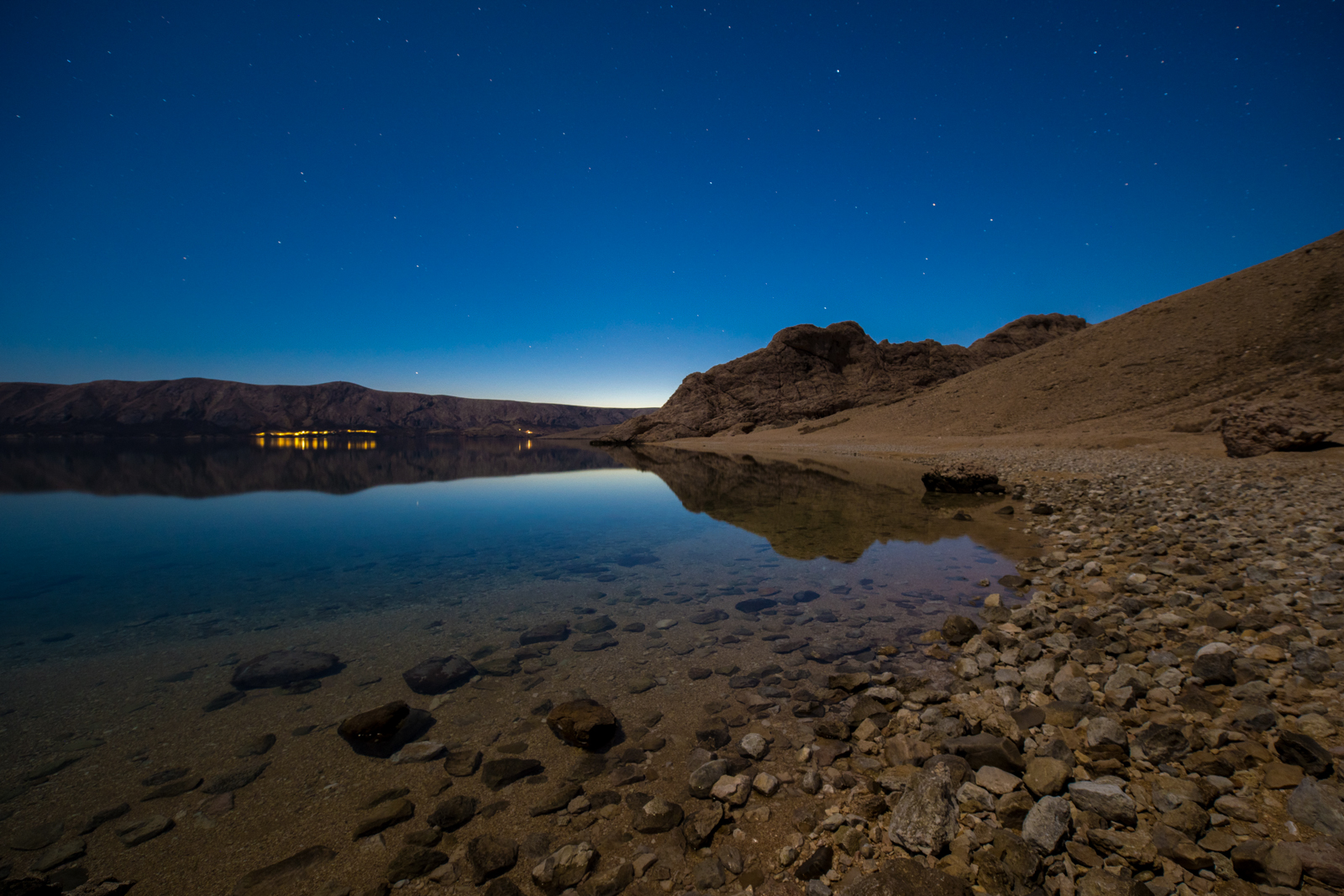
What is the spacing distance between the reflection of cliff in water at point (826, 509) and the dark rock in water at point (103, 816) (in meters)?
10.3

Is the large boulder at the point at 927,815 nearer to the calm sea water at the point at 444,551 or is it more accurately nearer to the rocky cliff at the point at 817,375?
the calm sea water at the point at 444,551

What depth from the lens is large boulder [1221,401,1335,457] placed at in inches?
708

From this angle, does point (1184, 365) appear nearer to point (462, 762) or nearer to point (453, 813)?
point (462, 762)

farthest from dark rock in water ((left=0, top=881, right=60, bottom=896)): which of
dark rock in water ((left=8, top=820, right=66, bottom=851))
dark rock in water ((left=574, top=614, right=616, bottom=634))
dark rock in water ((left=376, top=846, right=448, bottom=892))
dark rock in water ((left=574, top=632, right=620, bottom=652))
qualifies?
dark rock in water ((left=574, top=614, right=616, bottom=634))

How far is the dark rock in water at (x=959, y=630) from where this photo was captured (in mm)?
6289

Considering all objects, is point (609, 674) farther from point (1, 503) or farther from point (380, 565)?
point (1, 503)

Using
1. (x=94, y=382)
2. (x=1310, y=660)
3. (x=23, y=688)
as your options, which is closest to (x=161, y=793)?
A: (x=23, y=688)

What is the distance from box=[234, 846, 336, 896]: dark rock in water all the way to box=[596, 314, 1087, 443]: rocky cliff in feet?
276

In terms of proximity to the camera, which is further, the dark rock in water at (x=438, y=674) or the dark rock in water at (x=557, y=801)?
the dark rock in water at (x=438, y=674)

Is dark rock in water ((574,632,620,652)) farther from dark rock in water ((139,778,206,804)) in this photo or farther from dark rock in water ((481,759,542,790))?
dark rock in water ((139,778,206,804))

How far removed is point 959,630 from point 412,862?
20.6 ft

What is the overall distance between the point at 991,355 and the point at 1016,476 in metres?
87.6

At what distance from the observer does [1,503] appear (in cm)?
2295

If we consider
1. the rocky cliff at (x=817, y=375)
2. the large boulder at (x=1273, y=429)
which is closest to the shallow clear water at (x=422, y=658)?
the large boulder at (x=1273, y=429)
